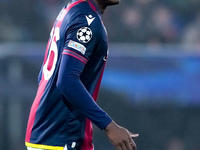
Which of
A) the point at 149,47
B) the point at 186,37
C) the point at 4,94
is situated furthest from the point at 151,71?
the point at 4,94

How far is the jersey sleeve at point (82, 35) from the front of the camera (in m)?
3.11

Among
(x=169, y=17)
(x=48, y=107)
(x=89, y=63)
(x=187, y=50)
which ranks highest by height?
(x=169, y=17)

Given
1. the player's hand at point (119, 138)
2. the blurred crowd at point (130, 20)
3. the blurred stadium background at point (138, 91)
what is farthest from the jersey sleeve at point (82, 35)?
the blurred crowd at point (130, 20)

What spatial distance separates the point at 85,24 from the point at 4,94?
140 inches

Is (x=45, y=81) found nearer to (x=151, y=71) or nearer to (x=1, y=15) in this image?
(x=151, y=71)

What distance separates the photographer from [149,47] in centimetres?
695

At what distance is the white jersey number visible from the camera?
3.32 meters

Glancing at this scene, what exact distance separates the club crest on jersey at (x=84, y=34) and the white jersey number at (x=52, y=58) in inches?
8.9

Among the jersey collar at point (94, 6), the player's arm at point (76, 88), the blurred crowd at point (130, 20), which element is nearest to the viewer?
the player's arm at point (76, 88)

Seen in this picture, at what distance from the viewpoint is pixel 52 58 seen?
335 cm

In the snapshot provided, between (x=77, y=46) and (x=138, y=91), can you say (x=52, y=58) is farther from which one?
(x=138, y=91)

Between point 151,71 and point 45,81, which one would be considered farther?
point 151,71

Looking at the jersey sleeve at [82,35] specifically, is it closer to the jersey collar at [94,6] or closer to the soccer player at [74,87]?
the soccer player at [74,87]

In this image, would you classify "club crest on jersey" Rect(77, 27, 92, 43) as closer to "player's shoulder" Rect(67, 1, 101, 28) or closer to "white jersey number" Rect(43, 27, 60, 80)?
"player's shoulder" Rect(67, 1, 101, 28)
